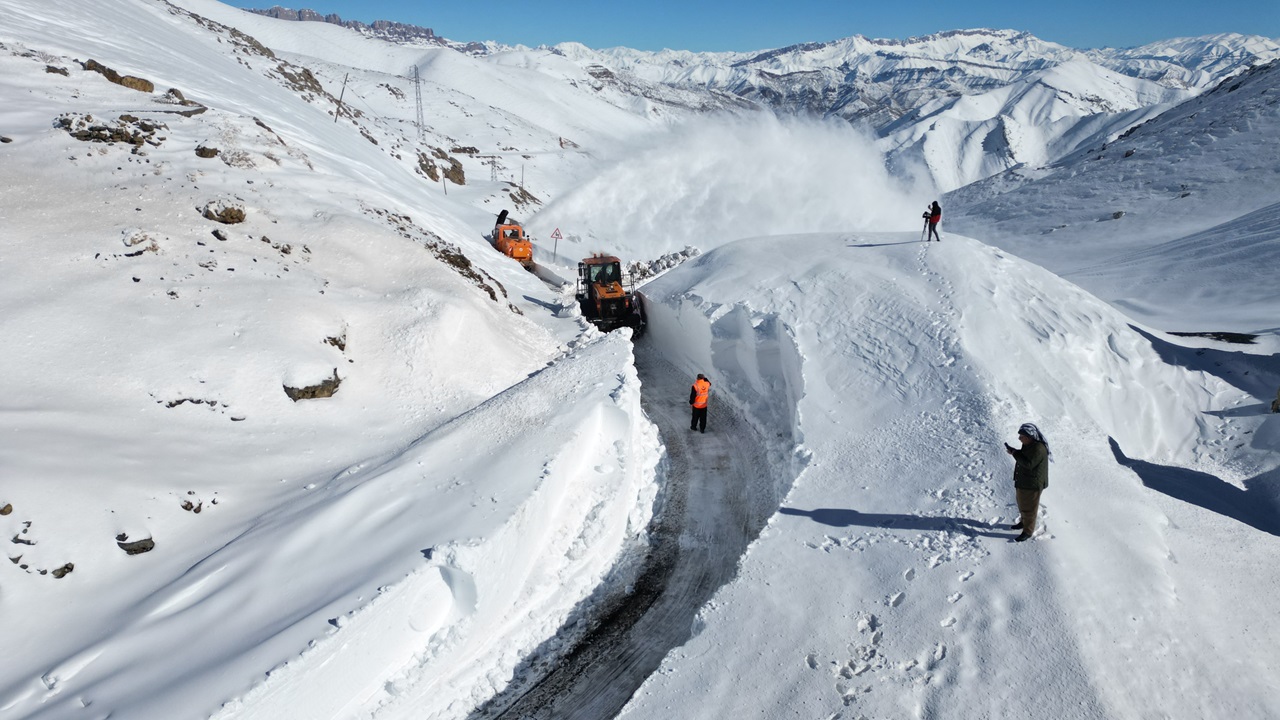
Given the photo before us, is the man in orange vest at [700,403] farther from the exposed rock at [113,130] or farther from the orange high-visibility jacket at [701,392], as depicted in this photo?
the exposed rock at [113,130]

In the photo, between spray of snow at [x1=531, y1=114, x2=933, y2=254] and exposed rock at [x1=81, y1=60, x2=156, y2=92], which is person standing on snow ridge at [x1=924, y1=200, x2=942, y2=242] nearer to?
spray of snow at [x1=531, y1=114, x2=933, y2=254]

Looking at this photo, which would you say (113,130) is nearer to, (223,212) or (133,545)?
(223,212)

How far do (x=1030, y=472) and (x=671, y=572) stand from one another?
4.01 m

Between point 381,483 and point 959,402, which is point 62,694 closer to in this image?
point 381,483

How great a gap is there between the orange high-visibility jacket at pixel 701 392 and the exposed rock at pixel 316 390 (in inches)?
220

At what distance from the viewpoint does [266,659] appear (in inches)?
197

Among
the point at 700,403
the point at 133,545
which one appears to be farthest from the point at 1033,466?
the point at 133,545

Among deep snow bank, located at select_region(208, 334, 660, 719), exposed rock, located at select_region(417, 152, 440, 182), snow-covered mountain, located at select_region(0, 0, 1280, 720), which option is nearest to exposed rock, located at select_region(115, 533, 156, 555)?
snow-covered mountain, located at select_region(0, 0, 1280, 720)

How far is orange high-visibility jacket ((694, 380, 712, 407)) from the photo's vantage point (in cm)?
1081

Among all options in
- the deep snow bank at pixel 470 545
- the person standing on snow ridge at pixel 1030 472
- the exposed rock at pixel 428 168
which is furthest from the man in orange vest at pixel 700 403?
the exposed rock at pixel 428 168

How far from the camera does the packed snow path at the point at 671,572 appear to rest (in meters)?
6.07

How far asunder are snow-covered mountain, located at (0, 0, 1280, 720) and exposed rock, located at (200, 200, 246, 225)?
0.22ft

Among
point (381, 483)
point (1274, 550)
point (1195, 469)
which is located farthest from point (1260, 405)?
point (381, 483)

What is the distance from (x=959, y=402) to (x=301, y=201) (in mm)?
12993
